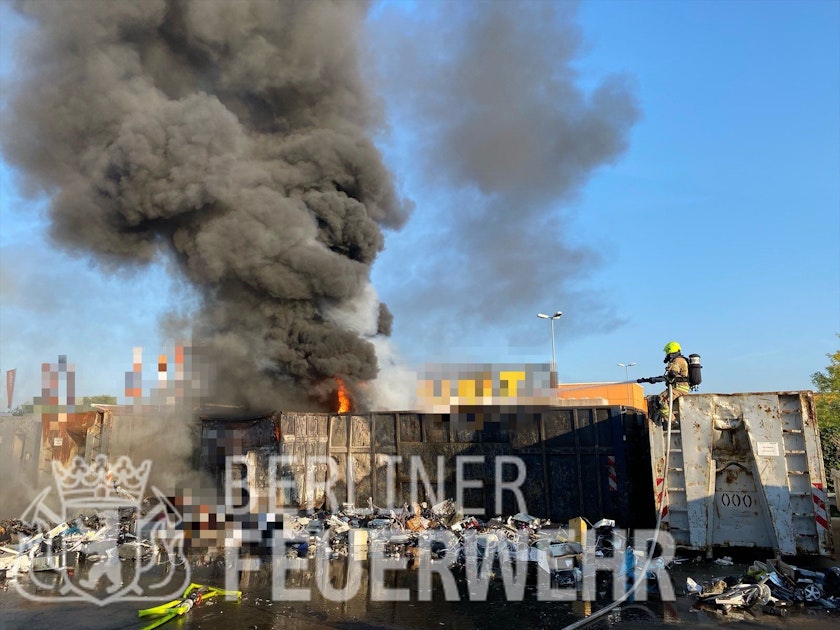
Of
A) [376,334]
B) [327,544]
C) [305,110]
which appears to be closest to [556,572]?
[327,544]

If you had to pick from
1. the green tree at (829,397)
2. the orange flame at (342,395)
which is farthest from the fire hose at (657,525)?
the green tree at (829,397)

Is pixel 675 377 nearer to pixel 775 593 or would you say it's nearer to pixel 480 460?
pixel 775 593

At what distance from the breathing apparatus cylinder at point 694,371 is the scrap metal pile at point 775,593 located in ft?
8.84

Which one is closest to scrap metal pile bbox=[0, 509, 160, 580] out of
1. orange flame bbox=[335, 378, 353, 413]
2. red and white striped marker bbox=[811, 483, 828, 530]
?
orange flame bbox=[335, 378, 353, 413]

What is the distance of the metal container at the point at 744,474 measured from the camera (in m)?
6.89

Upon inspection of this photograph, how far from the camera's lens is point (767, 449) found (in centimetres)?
722

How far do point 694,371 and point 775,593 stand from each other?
3.18m

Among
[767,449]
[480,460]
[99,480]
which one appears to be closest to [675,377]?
[767,449]

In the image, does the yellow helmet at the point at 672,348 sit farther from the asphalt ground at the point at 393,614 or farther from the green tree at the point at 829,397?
the green tree at the point at 829,397

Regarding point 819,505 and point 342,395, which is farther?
point 342,395

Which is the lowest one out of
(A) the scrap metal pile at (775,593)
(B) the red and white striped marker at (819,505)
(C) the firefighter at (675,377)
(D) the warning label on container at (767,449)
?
(A) the scrap metal pile at (775,593)

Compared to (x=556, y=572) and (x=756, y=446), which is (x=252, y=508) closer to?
(x=556, y=572)

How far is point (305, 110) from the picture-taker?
18.5 m

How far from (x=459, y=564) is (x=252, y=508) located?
3948mm
